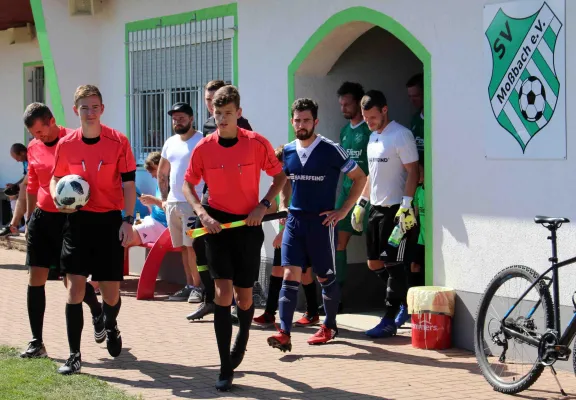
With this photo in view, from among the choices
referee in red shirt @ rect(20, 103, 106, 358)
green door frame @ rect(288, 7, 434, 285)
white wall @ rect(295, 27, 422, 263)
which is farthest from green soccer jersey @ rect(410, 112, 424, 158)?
referee in red shirt @ rect(20, 103, 106, 358)

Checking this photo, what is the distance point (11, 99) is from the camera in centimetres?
1820

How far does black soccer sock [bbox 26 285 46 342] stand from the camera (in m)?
7.83

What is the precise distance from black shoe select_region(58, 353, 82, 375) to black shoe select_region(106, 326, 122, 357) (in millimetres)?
462

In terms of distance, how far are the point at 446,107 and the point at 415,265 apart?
5.31 ft

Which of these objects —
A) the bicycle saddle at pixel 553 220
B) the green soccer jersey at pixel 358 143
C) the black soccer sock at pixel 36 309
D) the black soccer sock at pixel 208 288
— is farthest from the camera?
the green soccer jersey at pixel 358 143

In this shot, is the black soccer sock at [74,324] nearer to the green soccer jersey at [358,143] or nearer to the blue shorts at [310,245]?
the blue shorts at [310,245]

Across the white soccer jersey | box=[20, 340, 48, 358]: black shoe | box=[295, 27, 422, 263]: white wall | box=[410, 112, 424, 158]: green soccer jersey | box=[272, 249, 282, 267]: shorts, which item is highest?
box=[295, 27, 422, 263]: white wall

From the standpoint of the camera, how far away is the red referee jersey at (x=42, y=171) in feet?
25.7

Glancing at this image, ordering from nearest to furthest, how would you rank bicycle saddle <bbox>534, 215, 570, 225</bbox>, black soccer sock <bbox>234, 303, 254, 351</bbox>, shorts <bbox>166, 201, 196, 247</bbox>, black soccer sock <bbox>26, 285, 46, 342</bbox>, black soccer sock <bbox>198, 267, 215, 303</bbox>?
bicycle saddle <bbox>534, 215, 570, 225</bbox> → black soccer sock <bbox>234, 303, 254, 351</bbox> → black soccer sock <bbox>26, 285, 46, 342</bbox> → black soccer sock <bbox>198, 267, 215, 303</bbox> → shorts <bbox>166, 201, 196, 247</bbox>

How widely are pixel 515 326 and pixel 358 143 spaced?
351cm

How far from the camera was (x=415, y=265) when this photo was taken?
9.26 meters

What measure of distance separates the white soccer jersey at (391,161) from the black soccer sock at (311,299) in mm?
1053

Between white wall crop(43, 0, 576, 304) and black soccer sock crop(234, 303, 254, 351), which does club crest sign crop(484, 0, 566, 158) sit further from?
black soccer sock crop(234, 303, 254, 351)

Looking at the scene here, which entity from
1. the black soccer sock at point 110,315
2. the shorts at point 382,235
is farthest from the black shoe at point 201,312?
the black soccer sock at point 110,315
